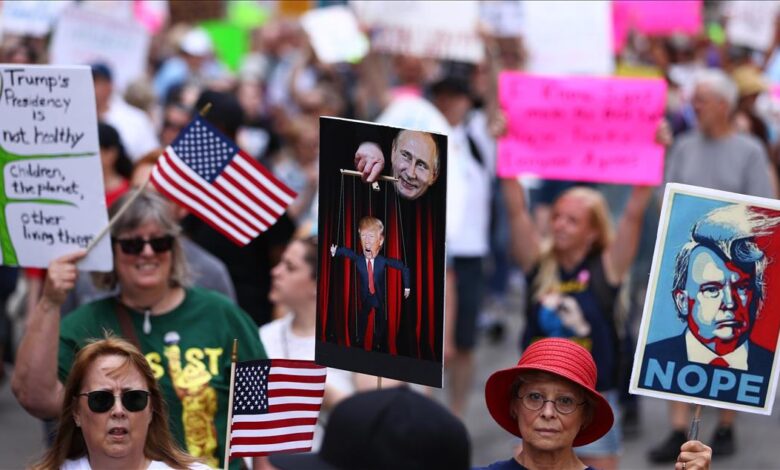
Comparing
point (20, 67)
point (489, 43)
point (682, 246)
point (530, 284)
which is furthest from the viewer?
point (489, 43)

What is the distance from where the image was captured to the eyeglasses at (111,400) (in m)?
4.55

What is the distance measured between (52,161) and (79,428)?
1250mm

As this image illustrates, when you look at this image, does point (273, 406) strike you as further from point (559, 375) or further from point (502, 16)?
point (502, 16)

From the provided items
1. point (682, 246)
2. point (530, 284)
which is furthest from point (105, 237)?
point (530, 284)

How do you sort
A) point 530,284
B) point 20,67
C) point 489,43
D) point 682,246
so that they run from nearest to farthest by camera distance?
point 682,246, point 20,67, point 530,284, point 489,43

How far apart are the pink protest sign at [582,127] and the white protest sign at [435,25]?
86.5 inches

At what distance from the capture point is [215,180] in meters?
5.78

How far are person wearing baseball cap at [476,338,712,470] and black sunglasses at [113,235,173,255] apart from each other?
1612 mm

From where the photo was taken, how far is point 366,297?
189 inches

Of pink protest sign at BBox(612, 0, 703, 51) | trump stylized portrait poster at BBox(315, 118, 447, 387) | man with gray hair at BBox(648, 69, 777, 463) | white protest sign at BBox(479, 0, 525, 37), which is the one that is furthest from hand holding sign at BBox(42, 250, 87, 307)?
pink protest sign at BBox(612, 0, 703, 51)

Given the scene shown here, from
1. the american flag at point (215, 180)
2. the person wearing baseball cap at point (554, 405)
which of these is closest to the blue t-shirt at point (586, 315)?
the american flag at point (215, 180)

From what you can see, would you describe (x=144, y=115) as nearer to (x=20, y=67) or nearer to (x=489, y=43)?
(x=489, y=43)

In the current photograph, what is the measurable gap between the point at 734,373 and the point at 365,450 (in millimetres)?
1118

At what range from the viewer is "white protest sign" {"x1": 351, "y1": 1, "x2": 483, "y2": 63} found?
10422 mm
